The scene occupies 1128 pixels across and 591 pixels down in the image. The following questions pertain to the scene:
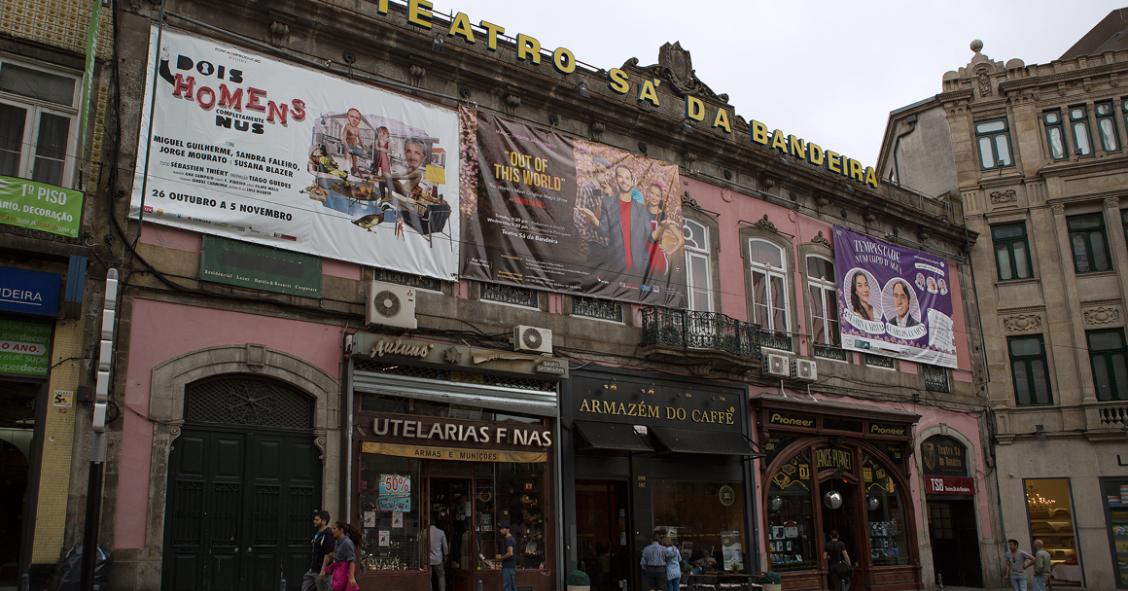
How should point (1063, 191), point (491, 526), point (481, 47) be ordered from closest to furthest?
point (491, 526) < point (481, 47) < point (1063, 191)

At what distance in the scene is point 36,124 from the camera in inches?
516

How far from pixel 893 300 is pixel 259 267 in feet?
52.9

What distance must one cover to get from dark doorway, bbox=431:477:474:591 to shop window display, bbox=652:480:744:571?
4.09 metres

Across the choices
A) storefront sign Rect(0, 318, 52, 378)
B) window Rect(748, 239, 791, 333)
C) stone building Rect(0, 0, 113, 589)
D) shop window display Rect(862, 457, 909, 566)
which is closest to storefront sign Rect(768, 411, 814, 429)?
window Rect(748, 239, 791, 333)

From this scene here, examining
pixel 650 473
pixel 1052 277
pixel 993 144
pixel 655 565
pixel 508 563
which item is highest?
pixel 993 144

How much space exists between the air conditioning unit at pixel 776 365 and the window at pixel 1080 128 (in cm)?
1207

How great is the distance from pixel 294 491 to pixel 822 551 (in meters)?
11.9

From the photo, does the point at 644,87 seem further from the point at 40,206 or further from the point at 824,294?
the point at 40,206

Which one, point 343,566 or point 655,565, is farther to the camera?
point 655,565

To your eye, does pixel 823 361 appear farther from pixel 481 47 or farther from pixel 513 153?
pixel 481 47

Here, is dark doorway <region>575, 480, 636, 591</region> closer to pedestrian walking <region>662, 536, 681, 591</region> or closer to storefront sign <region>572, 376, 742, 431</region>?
pedestrian walking <region>662, 536, 681, 591</region>

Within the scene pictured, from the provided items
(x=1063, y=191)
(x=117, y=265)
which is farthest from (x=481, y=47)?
(x=1063, y=191)

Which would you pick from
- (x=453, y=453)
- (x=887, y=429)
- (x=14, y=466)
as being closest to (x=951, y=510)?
(x=887, y=429)

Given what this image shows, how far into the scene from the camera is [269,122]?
571 inches
